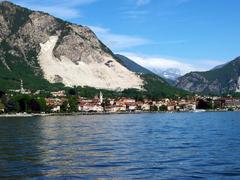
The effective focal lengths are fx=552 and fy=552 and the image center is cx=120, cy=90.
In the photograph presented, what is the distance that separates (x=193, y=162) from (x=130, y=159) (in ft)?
14.4

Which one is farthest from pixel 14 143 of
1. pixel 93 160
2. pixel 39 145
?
pixel 93 160

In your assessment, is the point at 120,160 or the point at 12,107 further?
the point at 12,107

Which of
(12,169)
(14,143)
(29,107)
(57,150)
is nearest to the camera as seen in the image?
(12,169)

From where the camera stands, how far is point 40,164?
34.4 meters

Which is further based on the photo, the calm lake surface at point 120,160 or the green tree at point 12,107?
the green tree at point 12,107

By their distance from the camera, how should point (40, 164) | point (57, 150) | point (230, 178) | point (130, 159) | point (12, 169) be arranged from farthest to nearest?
point (57, 150) < point (130, 159) < point (40, 164) < point (12, 169) < point (230, 178)

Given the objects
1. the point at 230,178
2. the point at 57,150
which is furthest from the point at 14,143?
the point at 230,178

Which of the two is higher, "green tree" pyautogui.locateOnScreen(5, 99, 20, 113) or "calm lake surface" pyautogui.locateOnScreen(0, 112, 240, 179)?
"green tree" pyautogui.locateOnScreen(5, 99, 20, 113)

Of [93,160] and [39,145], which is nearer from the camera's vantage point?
[93,160]

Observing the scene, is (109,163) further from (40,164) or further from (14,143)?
(14,143)

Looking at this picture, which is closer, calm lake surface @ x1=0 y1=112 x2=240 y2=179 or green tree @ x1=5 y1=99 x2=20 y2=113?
calm lake surface @ x1=0 y1=112 x2=240 y2=179

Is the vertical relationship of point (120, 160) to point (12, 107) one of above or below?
below

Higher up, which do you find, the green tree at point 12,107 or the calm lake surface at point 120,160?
the green tree at point 12,107

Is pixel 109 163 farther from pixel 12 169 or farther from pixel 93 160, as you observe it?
pixel 12 169
